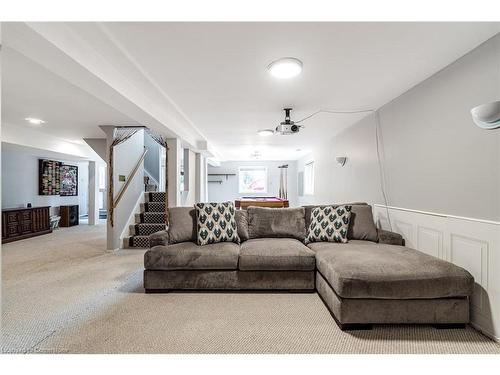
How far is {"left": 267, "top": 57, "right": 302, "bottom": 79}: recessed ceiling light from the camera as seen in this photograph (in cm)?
216

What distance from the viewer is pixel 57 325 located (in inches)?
78.6

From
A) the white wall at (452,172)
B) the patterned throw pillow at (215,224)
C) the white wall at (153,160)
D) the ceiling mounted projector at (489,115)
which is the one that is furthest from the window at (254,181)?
the ceiling mounted projector at (489,115)

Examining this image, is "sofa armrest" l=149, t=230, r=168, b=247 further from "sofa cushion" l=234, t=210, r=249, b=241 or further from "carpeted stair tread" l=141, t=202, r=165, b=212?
"carpeted stair tread" l=141, t=202, r=165, b=212

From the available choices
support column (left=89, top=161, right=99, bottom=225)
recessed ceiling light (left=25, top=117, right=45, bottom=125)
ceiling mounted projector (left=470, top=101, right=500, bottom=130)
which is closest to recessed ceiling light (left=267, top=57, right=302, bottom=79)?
ceiling mounted projector (left=470, top=101, right=500, bottom=130)

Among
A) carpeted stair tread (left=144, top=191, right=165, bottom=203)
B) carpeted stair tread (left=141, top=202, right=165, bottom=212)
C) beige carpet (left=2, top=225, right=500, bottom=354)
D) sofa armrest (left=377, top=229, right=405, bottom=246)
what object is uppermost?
carpeted stair tread (left=144, top=191, right=165, bottom=203)

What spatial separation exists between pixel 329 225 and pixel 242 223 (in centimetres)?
109

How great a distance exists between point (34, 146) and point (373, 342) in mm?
6556

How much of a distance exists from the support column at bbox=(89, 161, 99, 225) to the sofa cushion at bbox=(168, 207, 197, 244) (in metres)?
5.30

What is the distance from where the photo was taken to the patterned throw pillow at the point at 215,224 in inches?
116

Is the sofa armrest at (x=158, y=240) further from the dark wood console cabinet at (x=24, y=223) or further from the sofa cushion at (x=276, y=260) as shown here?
the dark wood console cabinet at (x=24, y=223)

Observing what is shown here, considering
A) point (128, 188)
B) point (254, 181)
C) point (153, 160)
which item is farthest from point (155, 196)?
point (254, 181)

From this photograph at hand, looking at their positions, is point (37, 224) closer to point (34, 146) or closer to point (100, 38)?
point (34, 146)

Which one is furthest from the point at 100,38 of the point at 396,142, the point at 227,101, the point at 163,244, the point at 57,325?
the point at 396,142

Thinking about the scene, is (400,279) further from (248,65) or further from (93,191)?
(93,191)
